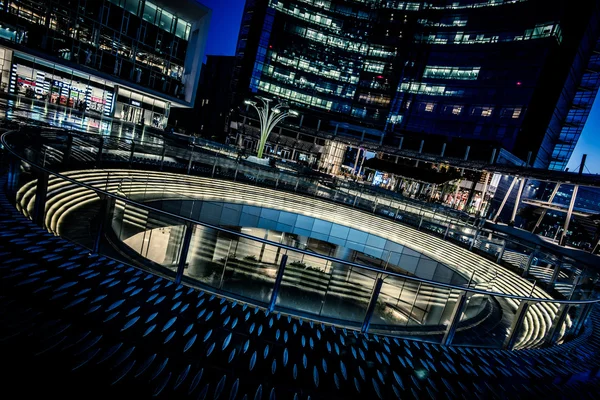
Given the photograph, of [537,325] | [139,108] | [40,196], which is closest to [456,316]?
[537,325]

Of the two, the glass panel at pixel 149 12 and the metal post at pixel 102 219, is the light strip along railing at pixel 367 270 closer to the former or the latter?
the metal post at pixel 102 219

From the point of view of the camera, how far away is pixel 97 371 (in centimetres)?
188

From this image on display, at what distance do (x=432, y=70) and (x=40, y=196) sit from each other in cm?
5812

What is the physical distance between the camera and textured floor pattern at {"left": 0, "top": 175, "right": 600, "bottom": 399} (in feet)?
6.24

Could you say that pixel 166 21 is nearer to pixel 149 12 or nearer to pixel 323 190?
pixel 149 12

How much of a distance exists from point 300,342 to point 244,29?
219 ft

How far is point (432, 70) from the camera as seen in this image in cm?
4975

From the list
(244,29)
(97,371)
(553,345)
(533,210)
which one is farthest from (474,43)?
(97,371)

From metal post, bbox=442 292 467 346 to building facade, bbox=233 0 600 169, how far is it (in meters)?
39.0

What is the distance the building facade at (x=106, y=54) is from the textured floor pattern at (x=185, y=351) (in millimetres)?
31807

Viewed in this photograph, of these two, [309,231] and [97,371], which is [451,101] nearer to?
[309,231]

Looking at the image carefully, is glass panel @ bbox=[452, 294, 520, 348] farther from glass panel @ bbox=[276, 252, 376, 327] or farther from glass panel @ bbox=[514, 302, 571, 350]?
glass panel @ bbox=[276, 252, 376, 327]

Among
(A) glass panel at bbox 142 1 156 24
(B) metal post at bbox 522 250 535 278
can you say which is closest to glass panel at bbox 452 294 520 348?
(B) metal post at bbox 522 250 535 278

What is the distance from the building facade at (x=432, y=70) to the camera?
39.9m
